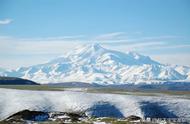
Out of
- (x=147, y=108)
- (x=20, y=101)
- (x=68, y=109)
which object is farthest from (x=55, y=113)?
(x=147, y=108)

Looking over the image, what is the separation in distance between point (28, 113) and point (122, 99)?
163 feet

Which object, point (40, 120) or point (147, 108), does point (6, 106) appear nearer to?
point (40, 120)

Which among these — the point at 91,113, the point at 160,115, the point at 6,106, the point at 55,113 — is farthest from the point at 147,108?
the point at 6,106

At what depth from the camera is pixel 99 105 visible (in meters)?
152

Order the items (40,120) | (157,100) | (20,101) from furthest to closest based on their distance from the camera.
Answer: (157,100) < (20,101) < (40,120)

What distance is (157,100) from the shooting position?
542 ft

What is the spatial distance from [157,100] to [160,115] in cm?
1903

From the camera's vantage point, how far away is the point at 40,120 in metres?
121

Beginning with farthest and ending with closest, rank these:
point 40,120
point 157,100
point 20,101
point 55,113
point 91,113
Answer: point 157,100 → point 20,101 → point 91,113 → point 55,113 → point 40,120

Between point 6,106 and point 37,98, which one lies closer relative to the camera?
point 6,106

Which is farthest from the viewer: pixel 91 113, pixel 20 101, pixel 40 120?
pixel 20 101

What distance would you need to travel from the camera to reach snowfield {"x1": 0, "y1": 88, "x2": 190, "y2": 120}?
144500 mm

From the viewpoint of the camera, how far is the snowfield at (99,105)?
144500mm

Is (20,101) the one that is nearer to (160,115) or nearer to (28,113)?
(28,113)
